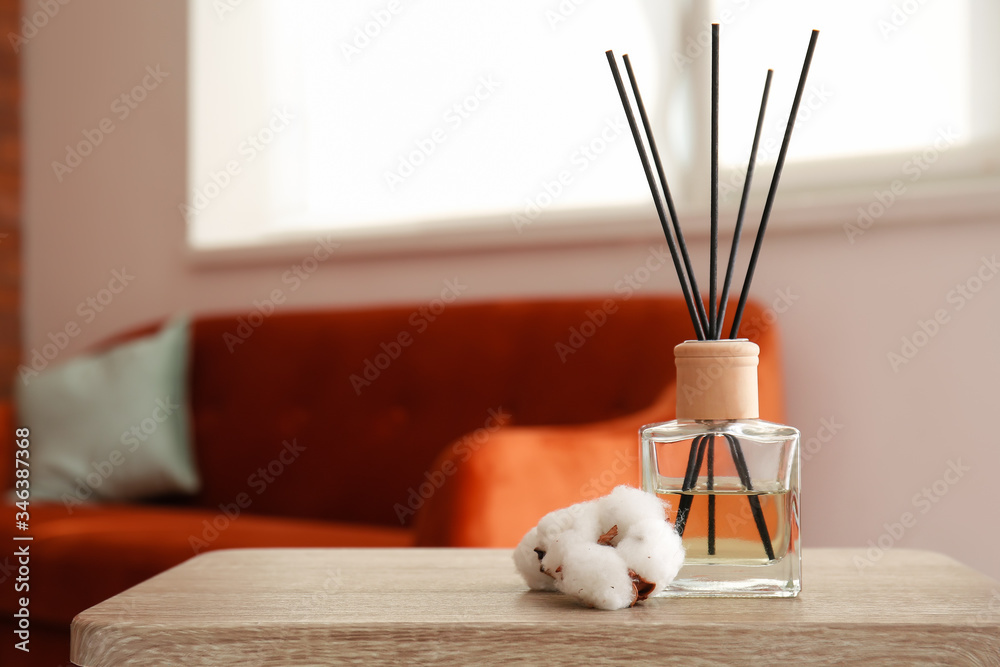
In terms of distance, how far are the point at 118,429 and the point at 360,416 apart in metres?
0.63

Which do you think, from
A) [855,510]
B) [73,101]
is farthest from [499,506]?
[73,101]

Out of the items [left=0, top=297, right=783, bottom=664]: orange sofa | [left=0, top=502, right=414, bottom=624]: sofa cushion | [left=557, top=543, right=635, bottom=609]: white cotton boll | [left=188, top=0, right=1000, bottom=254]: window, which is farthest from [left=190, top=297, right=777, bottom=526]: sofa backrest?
[left=557, top=543, right=635, bottom=609]: white cotton boll

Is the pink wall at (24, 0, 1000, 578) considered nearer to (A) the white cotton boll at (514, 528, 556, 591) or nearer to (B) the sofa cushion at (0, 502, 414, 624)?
(B) the sofa cushion at (0, 502, 414, 624)

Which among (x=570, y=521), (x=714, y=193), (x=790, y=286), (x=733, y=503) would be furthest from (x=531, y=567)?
(x=790, y=286)

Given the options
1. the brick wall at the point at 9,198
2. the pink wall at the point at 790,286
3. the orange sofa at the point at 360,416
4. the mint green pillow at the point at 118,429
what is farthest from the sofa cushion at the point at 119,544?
the brick wall at the point at 9,198

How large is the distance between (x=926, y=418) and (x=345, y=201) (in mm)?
1513

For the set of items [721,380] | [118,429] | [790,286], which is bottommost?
[118,429]

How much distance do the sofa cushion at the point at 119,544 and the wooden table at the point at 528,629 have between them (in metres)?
0.98

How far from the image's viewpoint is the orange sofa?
1.67 meters

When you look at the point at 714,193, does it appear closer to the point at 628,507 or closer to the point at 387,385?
the point at 628,507

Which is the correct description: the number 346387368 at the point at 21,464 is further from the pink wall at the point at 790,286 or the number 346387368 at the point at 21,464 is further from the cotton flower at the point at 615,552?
the cotton flower at the point at 615,552

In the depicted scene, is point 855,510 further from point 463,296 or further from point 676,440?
point 676,440

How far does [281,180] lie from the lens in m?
2.62

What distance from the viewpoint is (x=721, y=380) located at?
65 cm
